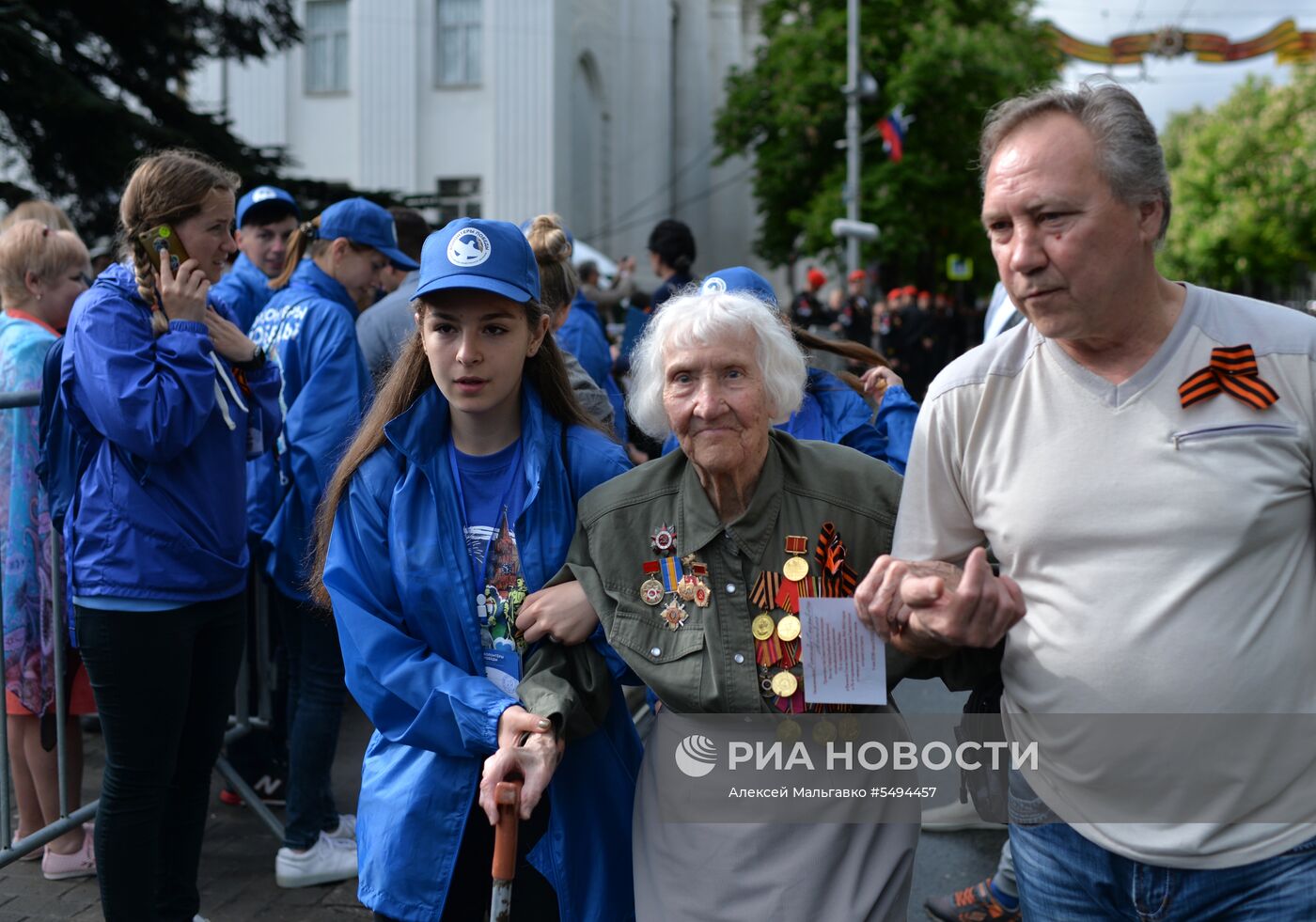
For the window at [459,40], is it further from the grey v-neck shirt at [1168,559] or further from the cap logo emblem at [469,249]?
the grey v-neck shirt at [1168,559]

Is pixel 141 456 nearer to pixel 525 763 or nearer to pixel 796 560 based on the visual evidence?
pixel 525 763

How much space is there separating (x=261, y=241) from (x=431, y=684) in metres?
3.68

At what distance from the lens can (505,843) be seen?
2.30 m

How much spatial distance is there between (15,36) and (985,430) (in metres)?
10.9

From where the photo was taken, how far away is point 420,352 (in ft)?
9.26

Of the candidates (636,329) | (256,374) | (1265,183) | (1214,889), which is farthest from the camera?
(1265,183)

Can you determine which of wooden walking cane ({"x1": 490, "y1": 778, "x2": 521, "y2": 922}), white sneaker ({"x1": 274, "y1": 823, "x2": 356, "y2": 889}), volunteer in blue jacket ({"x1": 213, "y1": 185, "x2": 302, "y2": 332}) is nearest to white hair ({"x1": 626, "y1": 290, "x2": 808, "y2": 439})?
wooden walking cane ({"x1": 490, "y1": 778, "x2": 521, "y2": 922})

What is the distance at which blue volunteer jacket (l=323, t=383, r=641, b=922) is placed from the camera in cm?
255

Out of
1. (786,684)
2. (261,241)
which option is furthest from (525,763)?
(261,241)

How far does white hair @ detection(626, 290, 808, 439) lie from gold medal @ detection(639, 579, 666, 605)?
362 mm

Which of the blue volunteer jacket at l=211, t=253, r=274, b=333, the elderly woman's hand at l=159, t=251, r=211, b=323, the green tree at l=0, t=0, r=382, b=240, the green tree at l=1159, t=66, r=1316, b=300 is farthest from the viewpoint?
the green tree at l=1159, t=66, r=1316, b=300

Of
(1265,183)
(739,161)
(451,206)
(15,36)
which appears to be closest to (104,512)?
(15,36)

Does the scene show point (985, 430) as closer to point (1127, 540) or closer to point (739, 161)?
point (1127, 540)

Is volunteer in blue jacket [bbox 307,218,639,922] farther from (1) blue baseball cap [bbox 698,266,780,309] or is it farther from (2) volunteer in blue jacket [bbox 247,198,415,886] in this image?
(2) volunteer in blue jacket [bbox 247,198,415,886]
